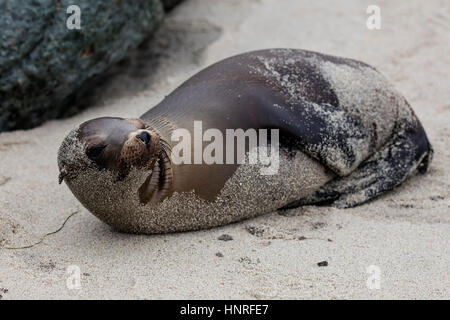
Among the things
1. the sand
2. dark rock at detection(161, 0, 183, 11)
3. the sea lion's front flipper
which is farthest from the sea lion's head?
dark rock at detection(161, 0, 183, 11)

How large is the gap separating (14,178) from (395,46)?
3.13 m

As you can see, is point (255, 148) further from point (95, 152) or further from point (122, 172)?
point (95, 152)

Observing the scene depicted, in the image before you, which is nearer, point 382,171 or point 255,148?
point 255,148

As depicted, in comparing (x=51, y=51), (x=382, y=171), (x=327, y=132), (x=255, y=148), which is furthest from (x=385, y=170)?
(x=51, y=51)

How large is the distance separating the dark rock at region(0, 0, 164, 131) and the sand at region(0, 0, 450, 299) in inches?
6.3

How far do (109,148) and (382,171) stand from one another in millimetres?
1646

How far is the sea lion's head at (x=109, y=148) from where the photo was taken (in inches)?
115

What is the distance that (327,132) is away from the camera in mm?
3592

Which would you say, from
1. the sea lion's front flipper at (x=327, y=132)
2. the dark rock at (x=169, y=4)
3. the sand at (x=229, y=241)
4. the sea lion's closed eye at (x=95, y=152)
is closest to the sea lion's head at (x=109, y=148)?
the sea lion's closed eye at (x=95, y=152)

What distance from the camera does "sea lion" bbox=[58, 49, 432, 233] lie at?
118 inches

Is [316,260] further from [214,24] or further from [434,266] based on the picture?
[214,24]

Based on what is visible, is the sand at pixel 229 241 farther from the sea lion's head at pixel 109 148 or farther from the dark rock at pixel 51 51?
the sea lion's head at pixel 109 148

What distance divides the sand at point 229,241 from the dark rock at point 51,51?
16 cm
